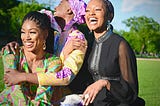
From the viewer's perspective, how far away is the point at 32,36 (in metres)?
2.83

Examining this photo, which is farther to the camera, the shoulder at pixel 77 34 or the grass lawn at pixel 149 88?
the grass lawn at pixel 149 88

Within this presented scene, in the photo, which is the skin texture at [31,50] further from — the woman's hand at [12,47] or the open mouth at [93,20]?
the open mouth at [93,20]

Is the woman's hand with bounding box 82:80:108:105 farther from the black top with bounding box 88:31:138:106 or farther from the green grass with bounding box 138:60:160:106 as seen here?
the green grass with bounding box 138:60:160:106

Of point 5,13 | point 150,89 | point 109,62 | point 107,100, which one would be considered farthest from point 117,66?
point 5,13

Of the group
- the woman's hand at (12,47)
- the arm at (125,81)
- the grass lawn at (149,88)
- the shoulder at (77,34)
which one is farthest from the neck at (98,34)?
the grass lawn at (149,88)

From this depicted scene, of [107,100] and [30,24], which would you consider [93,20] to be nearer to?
[30,24]

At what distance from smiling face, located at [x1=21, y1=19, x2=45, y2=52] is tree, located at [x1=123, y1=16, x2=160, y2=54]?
81711mm

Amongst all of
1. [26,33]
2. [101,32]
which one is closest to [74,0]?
[101,32]

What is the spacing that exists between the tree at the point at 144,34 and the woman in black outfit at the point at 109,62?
267 ft

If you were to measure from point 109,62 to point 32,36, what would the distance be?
2.45 ft

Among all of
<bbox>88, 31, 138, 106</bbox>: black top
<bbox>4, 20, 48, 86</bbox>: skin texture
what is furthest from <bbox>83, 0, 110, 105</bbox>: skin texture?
<bbox>4, 20, 48, 86</bbox>: skin texture

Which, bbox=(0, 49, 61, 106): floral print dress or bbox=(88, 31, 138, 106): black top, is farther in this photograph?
bbox=(88, 31, 138, 106): black top

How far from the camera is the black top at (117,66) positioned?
9.25 ft

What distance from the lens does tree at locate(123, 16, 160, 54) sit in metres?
83.1
